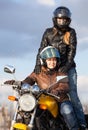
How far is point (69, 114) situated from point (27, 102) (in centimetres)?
119

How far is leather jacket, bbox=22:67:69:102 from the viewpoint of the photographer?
9.71 meters

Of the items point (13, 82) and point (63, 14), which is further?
point (63, 14)

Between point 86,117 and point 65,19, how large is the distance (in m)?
2.08

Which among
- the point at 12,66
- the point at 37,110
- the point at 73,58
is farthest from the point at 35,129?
the point at 73,58

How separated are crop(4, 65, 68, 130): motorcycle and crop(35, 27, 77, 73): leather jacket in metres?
1.51

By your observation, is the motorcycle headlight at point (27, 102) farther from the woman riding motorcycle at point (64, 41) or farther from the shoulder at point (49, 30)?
the shoulder at point (49, 30)

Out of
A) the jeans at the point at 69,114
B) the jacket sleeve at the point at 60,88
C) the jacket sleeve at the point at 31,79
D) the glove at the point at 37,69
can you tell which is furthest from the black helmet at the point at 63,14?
the jeans at the point at 69,114

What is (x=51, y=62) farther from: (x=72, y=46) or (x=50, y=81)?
(x=72, y=46)

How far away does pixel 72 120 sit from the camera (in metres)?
9.89

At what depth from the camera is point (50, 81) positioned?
1004cm

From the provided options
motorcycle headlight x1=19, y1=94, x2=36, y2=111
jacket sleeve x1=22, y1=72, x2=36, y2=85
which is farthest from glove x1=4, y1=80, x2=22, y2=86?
jacket sleeve x1=22, y1=72, x2=36, y2=85

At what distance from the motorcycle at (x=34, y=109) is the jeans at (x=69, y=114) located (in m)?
0.12

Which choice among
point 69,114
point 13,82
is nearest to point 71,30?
point 69,114

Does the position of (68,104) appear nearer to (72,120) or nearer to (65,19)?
(72,120)
